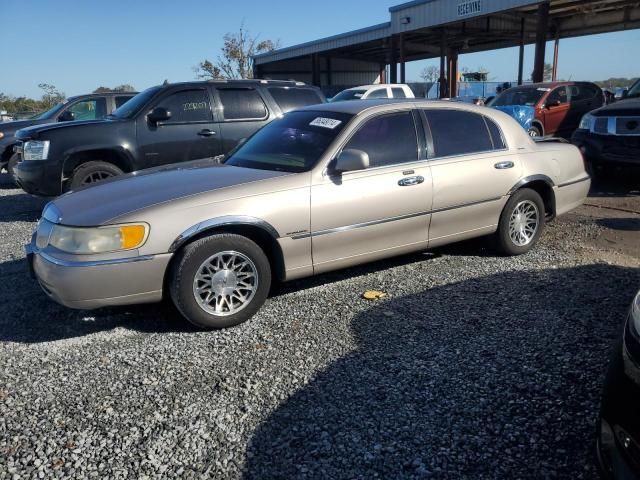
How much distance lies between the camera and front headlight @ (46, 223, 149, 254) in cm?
343

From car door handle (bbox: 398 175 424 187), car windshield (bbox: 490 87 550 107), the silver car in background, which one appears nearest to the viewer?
the silver car in background

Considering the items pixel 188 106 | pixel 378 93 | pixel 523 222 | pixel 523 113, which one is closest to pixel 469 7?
pixel 378 93

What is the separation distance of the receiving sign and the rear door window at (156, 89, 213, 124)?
1609 cm

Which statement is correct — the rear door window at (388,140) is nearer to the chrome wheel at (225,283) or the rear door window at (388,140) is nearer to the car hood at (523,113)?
the chrome wheel at (225,283)

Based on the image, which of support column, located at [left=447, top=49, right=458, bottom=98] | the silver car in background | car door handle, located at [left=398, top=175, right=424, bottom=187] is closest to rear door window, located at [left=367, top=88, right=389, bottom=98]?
the silver car in background

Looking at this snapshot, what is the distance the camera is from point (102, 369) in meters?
3.28

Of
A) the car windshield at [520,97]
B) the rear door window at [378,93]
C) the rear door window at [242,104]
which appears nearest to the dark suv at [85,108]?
the rear door window at [242,104]

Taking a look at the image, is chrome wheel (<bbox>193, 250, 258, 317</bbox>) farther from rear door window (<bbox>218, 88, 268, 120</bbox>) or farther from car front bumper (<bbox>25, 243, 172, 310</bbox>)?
rear door window (<bbox>218, 88, 268, 120</bbox>)

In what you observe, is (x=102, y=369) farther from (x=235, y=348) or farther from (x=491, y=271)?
(x=491, y=271)

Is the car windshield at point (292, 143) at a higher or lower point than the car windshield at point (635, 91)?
lower

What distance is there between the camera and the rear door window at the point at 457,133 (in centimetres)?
474

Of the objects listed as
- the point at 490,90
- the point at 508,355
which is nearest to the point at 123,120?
the point at 508,355

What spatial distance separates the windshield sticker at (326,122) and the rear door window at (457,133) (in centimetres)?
89

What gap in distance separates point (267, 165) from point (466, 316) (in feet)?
6.51
